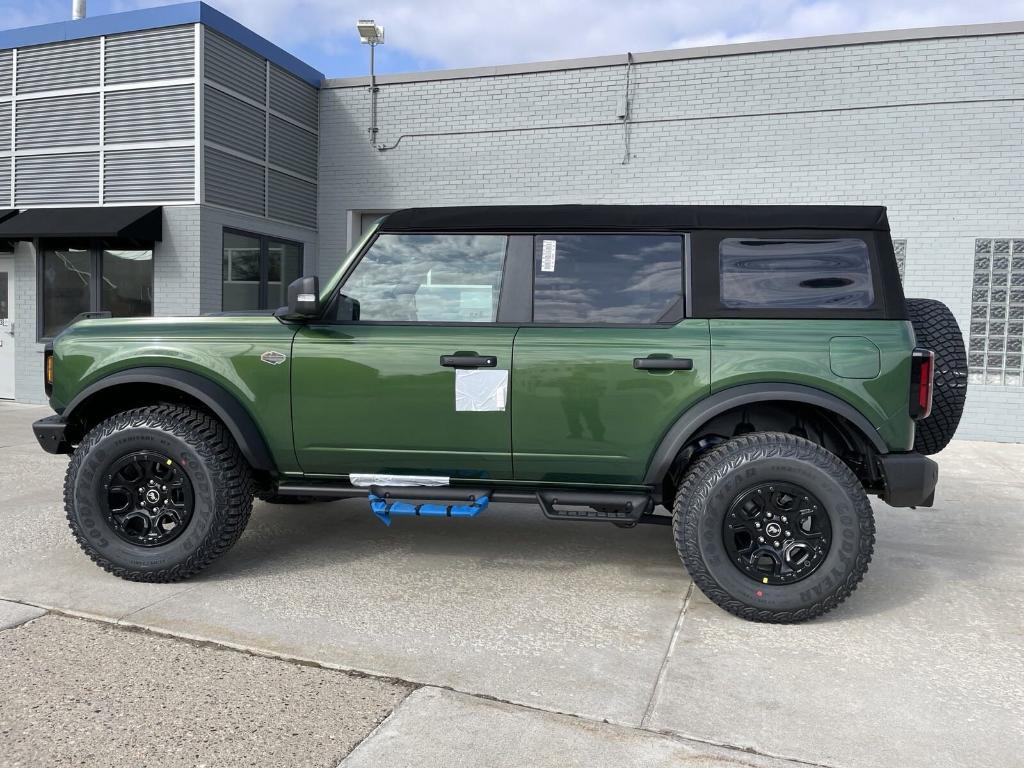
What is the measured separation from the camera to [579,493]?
3824 mm

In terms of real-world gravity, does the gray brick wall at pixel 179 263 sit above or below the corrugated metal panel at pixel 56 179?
below

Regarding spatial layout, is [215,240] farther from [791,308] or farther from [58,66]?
[791,308]

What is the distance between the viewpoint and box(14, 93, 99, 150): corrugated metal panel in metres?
10.8

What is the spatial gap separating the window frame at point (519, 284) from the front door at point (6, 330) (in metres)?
9.83

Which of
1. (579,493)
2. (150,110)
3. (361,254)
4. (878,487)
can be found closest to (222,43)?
(150,110)

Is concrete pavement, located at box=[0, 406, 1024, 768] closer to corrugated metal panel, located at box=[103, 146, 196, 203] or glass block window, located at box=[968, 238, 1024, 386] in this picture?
glass block window, located at box=[968, 238, 1024, 386]

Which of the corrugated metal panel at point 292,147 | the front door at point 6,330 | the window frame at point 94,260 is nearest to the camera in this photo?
the window frame at point 94,260

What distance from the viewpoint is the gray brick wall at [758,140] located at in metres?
9.55

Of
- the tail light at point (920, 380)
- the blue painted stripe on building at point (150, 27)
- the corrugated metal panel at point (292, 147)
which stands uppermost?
the blue painted stripe on building at point (150, 27)

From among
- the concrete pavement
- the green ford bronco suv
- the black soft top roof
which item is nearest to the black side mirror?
the green ford bronco suv

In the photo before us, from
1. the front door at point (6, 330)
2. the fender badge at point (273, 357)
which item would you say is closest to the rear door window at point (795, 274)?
the fender badge at point (273, 357)

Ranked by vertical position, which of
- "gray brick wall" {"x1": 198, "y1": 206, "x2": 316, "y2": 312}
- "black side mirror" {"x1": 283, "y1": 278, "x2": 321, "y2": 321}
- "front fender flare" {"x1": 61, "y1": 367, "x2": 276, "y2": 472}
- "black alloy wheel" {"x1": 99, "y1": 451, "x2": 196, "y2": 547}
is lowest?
"black alloy wheel" {"x1": 99, "y1": 451, "x2": 196, "y2": 547}

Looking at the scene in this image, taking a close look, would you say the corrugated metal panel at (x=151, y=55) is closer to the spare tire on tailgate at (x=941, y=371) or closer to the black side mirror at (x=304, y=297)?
the black side mirror at (x=304, y=297)

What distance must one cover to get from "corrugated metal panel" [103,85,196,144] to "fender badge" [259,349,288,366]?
7.60 m
